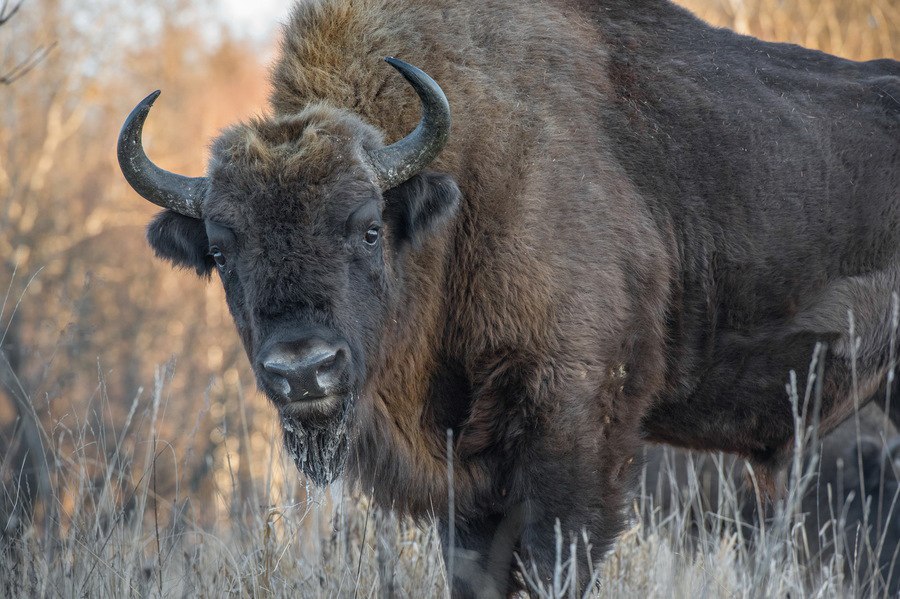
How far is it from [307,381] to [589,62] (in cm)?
249

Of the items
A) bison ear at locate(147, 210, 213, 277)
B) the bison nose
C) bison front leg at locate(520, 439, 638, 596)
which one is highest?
bison ear at locate(147, 210, 213, 277)

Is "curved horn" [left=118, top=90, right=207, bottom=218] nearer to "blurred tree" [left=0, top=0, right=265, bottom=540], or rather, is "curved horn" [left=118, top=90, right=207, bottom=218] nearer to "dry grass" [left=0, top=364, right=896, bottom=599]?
"dry grass" [left=0, top=364, right=896, bottom=599]

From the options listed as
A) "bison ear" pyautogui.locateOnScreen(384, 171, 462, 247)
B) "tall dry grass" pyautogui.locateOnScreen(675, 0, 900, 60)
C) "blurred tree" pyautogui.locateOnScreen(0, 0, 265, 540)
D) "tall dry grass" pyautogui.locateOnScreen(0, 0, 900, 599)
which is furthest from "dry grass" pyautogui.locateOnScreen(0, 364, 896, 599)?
"tall dry grass" pyautogui.locateOnScreen(675, 0, 900, 60)

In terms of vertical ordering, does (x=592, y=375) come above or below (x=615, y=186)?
below

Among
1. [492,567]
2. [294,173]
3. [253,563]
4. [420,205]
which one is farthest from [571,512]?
[294,173]

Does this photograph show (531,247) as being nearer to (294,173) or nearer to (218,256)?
(294,173)

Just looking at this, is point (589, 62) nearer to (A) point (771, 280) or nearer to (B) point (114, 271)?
(A) point (771, 280)

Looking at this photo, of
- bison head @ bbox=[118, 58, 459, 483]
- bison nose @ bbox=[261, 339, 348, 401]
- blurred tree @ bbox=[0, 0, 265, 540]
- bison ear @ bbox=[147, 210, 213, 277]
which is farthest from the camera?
blurred tree @ bbox=[0, 0, 265, 540]

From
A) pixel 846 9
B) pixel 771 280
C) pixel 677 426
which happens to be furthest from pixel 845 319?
pixel 846 9

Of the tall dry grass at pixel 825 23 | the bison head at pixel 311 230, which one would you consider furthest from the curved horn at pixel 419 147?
the tall dry grass at pixel 825 23

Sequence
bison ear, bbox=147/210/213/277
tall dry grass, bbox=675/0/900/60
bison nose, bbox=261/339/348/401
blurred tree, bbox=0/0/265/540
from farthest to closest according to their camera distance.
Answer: blurred tree, bbox=0/0/265/540 → tall dry grass, bbox=675/0/900/60 → bison ear, bbox=147/210/213/277 → bison nose, bbox=261/339/348/401

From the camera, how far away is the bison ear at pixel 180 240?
182 inches

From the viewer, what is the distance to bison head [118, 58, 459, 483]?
397 centimetres

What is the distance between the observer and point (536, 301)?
14.4ft
